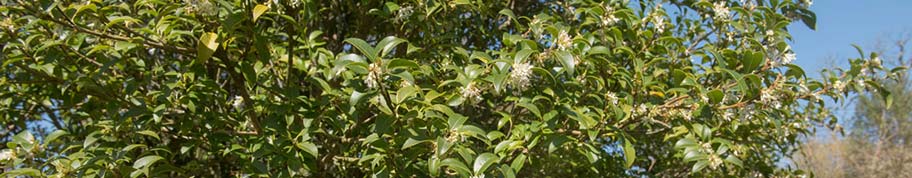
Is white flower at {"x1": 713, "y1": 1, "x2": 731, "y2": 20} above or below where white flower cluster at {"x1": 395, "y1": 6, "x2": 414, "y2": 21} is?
above

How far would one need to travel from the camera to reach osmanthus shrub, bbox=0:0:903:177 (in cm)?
192

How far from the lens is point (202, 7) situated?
5.96 feet

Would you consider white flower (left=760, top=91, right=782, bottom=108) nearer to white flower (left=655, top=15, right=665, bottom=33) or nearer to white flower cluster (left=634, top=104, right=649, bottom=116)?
white flower cluster (left=634, top=104, right=649, bottom=116)

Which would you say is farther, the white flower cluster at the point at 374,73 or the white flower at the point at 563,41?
the white flower at the point at 563,41

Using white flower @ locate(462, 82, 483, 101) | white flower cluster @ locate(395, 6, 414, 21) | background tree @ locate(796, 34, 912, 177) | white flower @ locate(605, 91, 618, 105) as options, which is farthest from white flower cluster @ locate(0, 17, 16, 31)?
background tree @ locate(796, 34, 912, 177)

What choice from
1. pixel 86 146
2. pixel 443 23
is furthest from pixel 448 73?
pixel 86 146

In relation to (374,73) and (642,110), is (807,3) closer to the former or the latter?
(642,110)

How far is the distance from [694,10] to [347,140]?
5.23ft

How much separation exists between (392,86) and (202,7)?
0.60 m

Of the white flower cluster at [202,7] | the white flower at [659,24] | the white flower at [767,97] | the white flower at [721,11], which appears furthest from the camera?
the white flower at [721,11]

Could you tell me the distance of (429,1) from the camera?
2283 millimetres

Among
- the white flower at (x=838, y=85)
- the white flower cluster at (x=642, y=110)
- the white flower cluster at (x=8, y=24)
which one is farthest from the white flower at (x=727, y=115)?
the white flower cluster at (x=8, y=24)

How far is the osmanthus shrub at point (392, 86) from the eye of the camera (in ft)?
6.31

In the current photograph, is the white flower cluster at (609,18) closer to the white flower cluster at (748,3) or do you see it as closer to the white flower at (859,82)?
the white flower cluster at (748,3)
